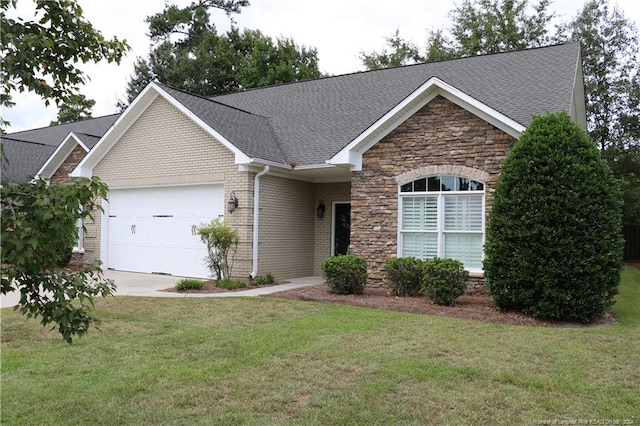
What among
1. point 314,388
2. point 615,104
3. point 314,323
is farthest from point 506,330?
point 615,104

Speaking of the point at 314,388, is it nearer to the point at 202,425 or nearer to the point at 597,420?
the point at 202,425

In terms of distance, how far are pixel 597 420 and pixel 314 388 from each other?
8.22ft

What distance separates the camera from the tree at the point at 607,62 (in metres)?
29.4

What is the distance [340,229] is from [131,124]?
7021 mm

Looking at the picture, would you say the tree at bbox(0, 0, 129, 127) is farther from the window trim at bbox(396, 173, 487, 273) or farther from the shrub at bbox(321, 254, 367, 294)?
the window trim at bbox(396, 173, 487, 273)

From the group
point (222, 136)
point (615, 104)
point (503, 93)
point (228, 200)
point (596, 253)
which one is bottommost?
point (596, 253)

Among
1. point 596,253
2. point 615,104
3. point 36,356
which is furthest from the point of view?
point 615,104

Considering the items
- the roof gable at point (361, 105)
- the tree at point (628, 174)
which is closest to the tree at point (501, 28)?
the tree at point (628, 174)

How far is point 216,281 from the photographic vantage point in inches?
495

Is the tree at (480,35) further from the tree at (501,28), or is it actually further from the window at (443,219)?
the window at (443,219)

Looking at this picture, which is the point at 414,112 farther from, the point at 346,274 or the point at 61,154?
the point at 61,154

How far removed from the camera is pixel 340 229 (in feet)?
49.5

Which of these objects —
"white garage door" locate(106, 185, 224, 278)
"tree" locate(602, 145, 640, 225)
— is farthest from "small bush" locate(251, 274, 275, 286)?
"tree" locate(602, 145, 640, 225)

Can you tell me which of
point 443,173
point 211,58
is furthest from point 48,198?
point 211,58
